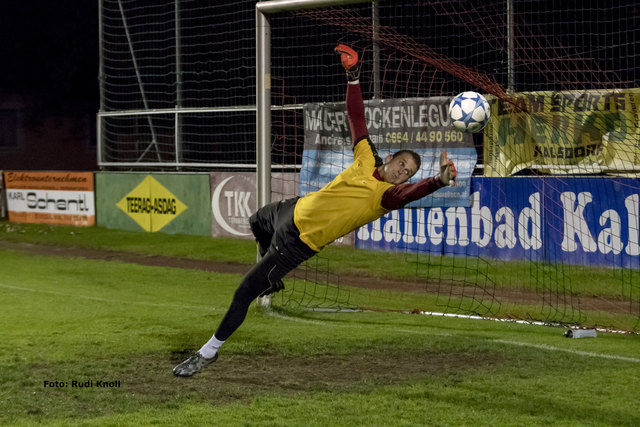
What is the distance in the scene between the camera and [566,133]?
458 inches

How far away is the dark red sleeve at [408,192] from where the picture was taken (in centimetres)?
592

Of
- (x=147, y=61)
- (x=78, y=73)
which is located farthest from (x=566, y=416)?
(x=78, y=73)

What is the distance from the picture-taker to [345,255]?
543 inches

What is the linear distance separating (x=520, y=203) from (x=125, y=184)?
916 cm

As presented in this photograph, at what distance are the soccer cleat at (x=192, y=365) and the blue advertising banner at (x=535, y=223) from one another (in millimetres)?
6581

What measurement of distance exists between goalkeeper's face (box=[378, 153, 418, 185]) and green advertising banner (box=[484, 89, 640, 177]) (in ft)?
14.8

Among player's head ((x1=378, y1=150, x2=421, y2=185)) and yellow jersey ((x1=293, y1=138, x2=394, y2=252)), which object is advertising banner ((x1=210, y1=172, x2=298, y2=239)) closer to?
yellow jersey ((x1=293, y1=138, x2=394, y2=252))

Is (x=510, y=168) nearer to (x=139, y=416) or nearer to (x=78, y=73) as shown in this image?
(x=139, y=416)

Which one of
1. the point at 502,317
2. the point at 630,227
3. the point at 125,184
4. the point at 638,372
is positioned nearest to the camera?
the point at 638,372

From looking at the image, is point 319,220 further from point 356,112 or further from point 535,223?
point 535,223

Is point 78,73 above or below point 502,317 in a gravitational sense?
above

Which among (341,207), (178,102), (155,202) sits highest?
(178,102)

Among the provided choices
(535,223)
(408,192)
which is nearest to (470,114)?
(408,192)

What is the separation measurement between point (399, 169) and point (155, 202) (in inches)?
463
